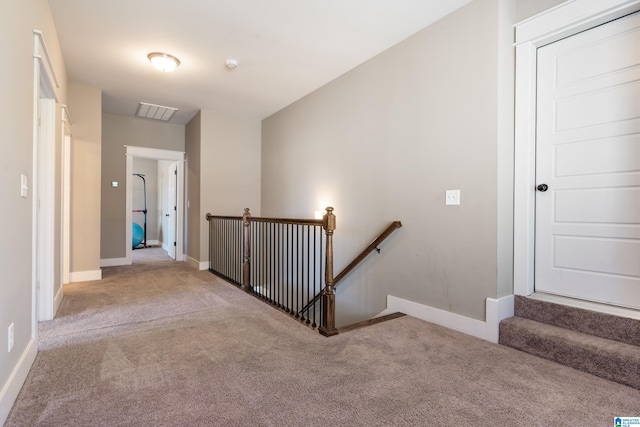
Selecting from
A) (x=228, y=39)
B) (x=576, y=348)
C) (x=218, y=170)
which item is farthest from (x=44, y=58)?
(x=576, y=348)

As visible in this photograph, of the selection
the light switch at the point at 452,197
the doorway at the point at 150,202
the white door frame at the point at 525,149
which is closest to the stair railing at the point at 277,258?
the light switch at the point at 452,197

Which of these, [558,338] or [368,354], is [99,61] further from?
[558,338]

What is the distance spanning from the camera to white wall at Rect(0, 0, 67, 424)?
146 centimetres

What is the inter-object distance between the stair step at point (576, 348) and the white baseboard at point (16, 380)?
276 centimetres

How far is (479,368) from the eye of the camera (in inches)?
75.7

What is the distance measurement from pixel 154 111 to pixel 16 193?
3.97 metres

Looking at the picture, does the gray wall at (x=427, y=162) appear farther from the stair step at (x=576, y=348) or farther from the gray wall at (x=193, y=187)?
the gray wall at (x=193, y=187)

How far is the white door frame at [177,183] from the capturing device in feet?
18.1

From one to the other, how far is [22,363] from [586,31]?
12.9ft

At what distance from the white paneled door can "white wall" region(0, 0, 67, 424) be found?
3170 mm

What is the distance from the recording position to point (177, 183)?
604cm

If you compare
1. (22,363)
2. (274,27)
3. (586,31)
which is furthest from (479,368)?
(274,27)

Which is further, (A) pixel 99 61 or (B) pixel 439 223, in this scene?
(A) pixel 99 61

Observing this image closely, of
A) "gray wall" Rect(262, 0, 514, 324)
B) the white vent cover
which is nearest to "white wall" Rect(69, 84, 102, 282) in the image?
the white vent cover
